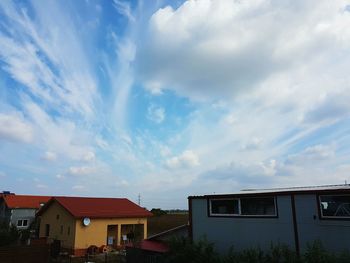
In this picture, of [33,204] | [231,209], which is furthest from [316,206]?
[33,204]

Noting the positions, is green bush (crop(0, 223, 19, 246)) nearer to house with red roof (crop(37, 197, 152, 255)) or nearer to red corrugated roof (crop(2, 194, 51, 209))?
house with red roof (crop(37, 197, 152, 255))

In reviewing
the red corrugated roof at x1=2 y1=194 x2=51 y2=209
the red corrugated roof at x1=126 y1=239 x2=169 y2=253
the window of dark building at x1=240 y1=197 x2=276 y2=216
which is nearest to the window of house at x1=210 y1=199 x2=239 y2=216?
the window of dark building at x1=240 y1=197 x2=276 y2=216

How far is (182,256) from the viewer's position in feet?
46.4

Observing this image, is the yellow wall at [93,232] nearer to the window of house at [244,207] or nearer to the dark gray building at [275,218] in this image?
the dark gray building at [275,218]

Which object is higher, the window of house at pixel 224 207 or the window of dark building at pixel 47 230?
the window of house at pixel 224 207

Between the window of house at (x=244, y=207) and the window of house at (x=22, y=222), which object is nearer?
the window of house at (x=244, y=207)

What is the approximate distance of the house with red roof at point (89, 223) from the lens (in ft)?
90.8

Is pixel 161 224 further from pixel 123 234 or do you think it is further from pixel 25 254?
pixel 25 254

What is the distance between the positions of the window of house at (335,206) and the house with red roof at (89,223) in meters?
20.6

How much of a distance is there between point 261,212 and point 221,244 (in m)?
2.64

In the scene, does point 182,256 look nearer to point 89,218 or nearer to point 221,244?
point 221,244

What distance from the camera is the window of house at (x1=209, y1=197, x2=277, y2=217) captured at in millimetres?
14273

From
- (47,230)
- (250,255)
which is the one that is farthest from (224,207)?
(47,230)

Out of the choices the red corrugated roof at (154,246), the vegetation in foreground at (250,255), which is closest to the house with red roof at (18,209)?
the red corrugated roof at (154,246)
